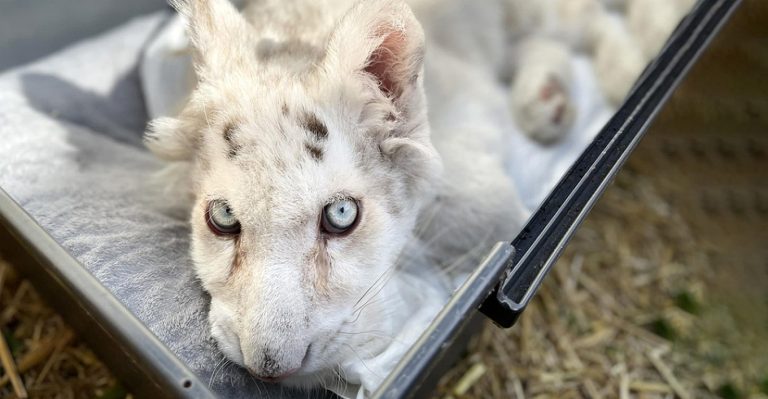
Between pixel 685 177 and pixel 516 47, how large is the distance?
0.81 m

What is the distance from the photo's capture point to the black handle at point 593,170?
1022 mm

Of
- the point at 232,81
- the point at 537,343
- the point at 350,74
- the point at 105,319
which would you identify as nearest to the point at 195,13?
the point at 232,81

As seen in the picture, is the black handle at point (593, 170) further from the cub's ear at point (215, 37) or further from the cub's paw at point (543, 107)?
the cub's ear at point (215, 37)

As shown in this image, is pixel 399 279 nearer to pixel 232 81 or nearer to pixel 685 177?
pixel 232 81

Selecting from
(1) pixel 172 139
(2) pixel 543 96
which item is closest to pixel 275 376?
(1) pixel 172 139

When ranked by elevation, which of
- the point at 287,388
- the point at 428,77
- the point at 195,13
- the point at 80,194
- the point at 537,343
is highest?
the point at 195,13

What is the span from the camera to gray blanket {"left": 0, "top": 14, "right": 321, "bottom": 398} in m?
1.13

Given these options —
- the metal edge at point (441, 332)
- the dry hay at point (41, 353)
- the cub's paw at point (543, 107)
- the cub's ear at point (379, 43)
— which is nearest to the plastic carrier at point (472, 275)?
the metal edge at point (441, 332)

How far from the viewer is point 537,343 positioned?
1.82 metres

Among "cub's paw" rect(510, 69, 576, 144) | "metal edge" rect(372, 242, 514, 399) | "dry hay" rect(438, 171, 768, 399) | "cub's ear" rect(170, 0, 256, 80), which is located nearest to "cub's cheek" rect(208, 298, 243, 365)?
"metal edge" rect(372, 242, 514, 399)

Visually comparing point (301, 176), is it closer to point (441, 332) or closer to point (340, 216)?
point (340, 216)

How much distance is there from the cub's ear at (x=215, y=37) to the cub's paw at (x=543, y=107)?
1.04 metres

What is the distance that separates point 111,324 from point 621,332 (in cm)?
151

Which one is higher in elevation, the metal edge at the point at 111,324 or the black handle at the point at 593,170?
the black handle at the point at 593,170
